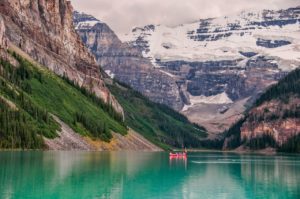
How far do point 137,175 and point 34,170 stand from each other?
2018 cm

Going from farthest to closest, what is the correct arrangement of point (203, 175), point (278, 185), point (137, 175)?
point (203, 175), point (137, 175), point (278, 185)

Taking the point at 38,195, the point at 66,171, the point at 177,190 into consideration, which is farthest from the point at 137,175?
the point at 38,195

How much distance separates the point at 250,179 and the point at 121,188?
38.7 metres

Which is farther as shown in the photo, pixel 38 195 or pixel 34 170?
pixel 34 170

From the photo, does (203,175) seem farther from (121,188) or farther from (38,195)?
(38,195)

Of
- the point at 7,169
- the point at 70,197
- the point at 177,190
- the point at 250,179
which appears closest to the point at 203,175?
the point at 250,179

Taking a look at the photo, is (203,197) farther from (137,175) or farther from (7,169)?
(7,169)

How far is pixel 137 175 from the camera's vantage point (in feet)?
399

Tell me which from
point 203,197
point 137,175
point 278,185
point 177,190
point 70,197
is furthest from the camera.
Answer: point 137,175

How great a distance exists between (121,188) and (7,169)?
1054 inches

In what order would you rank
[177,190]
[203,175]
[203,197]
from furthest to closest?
1. [203,175]
2. [177,190]
3. [203,197]

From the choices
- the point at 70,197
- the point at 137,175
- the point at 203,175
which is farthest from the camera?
the point at 203,175

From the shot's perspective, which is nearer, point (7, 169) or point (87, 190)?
point (87, 190)

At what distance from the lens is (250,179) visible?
127 metres
